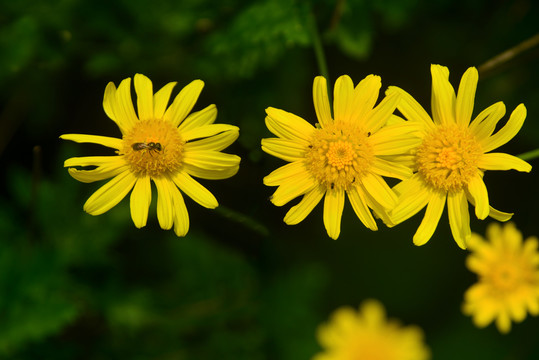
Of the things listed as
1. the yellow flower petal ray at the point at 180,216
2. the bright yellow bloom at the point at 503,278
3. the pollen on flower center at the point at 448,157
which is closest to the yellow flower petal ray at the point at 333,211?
the pollen on flower center at the point at 448,157

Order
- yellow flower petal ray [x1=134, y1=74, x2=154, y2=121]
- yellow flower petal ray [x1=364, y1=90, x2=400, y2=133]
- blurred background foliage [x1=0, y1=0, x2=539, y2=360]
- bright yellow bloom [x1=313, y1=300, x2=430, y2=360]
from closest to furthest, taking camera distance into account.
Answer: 1. yellow flower petal ray [x1=364, y1=90, x2=400, y2=133]
2. yellow flower petal ray [x1=134, y1=74, x2=154, y2=121]
3. blurred background foliage [x1=0, y1=0, x2=539, y2=360]
4. bright yellow bloom [x1=313, y1=300, x2=430, y2=360]

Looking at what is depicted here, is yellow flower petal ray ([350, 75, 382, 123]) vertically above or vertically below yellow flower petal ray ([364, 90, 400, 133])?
above

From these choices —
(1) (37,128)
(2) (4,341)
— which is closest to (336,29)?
(1) (37,128)

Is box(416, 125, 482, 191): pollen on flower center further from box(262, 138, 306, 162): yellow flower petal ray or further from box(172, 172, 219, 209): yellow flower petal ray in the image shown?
box(172, 172, 219, 209): yellow flower petal ray

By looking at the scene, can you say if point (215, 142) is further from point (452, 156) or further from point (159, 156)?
point (452, 156)

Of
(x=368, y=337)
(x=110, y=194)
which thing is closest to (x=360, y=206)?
(x=110, y=194)

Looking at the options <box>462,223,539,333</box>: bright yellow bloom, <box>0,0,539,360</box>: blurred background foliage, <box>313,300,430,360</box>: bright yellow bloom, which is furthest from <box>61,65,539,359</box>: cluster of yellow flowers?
<box>313,300,430,360</box>: bright yellow bloom
